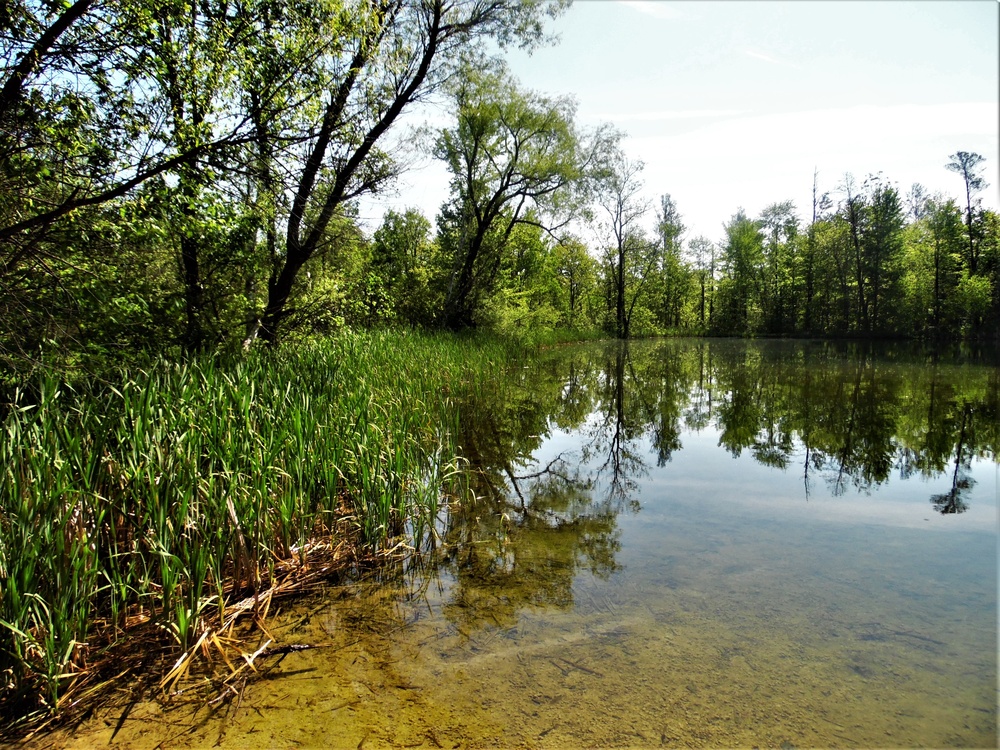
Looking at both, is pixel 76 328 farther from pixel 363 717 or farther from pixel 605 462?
pixel 605 462

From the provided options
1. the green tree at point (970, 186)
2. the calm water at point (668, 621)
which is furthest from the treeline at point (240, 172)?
the green tree at point (970, 186)

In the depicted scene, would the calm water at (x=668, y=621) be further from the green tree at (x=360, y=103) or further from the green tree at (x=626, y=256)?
the green tree at (x=626, y=256)

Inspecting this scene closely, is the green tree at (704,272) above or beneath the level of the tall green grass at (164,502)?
above

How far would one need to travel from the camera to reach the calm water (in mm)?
2117

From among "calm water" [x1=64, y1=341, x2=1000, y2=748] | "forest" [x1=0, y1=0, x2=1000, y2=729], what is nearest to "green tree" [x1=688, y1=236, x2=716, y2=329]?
"forest" [x1=0, y1=0, x2=1000, y2=729]

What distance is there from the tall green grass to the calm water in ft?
1.58

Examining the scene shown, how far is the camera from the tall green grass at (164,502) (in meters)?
2.15

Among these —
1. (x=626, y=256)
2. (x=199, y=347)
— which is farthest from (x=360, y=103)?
(x=626, y=256)

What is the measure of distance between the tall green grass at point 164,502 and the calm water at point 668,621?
0.48 meters

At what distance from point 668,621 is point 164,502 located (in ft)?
9.38

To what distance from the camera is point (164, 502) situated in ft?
8.63

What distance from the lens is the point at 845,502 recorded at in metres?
4.86

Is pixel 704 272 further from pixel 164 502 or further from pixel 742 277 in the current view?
pixel 164 502

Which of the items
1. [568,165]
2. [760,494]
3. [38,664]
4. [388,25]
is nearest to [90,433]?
[38,664]
